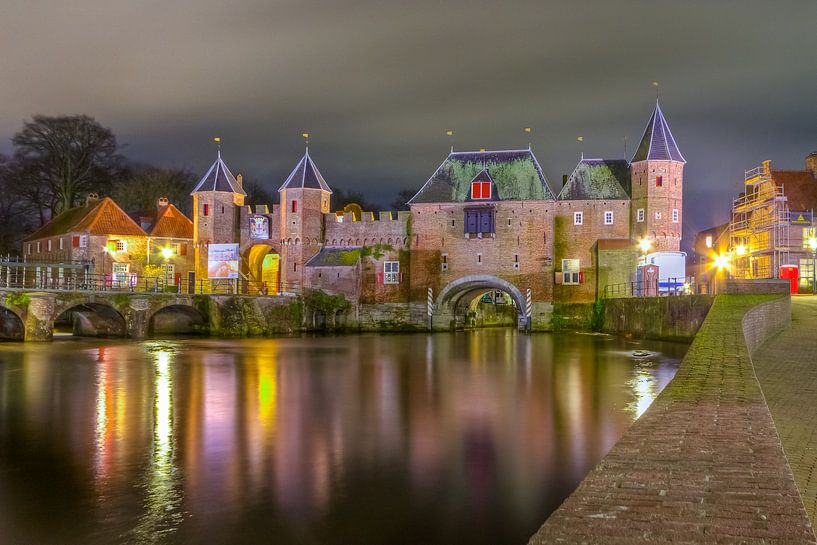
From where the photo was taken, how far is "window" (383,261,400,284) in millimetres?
44438

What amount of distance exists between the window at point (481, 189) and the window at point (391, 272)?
21.1 ft

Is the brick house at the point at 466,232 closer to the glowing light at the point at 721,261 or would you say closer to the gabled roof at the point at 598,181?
the gabled roof at the point at 598,181

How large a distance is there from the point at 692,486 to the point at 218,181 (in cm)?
4394

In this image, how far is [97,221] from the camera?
46.6m

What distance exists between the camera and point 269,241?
4553cm

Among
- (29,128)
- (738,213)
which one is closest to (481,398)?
(738,213)

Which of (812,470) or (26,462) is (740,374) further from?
(26,462)

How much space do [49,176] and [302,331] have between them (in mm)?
25831

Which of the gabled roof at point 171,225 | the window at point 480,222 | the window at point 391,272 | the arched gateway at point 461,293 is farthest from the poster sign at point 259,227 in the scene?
the window at point 480,222

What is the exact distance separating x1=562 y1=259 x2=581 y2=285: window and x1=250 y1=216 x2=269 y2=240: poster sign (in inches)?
731

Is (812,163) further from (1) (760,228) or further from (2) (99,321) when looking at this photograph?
(2) (99,321)

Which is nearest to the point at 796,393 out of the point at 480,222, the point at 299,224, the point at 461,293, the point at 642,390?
the point at 642,390

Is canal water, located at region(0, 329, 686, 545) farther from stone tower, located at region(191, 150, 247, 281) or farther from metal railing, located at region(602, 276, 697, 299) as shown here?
stone tower, located at region(191, 150, 247, 281)

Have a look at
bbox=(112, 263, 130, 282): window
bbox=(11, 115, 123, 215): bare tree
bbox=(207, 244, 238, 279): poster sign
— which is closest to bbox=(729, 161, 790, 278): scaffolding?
bbox=(207, 244, 238, 279): poster sign
